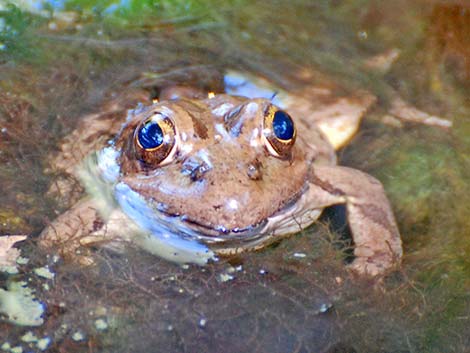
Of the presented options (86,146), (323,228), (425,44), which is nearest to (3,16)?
(86,146)

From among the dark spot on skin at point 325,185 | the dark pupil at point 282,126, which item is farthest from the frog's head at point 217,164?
the dark spot on skin at point 325,185

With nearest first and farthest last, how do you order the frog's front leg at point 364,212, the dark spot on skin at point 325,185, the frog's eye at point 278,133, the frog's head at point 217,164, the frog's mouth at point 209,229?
1. the frog's head at point 217,164
2. the frog's mouth at point 209,229
3. the frog's eye at point 278,133
4. the frog's front leg at point 364,212
5. the dark spot on skin at point 325,185

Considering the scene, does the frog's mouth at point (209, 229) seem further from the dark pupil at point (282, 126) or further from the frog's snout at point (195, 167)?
the dark pupil at point (282, 126)

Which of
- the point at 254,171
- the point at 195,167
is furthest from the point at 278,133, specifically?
the point at 195,167

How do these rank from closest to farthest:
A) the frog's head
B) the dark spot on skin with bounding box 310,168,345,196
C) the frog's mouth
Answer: the frog's head < the frog's mouth < the dark spot on skin with bounding box 310,168,345,196

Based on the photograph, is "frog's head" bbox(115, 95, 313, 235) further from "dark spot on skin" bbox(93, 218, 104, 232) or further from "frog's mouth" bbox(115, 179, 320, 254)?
"dark spot on skin" bbox(93, 218, 104, 232)

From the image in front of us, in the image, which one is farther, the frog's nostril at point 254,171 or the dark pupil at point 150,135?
the dark pupil at point 150,135

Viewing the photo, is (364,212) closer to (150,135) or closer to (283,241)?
(283,241)

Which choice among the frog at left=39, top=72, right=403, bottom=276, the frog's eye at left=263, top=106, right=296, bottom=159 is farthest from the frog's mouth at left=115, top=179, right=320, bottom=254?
the frog's eye at left=263, top=106, right=296, bottom=159
